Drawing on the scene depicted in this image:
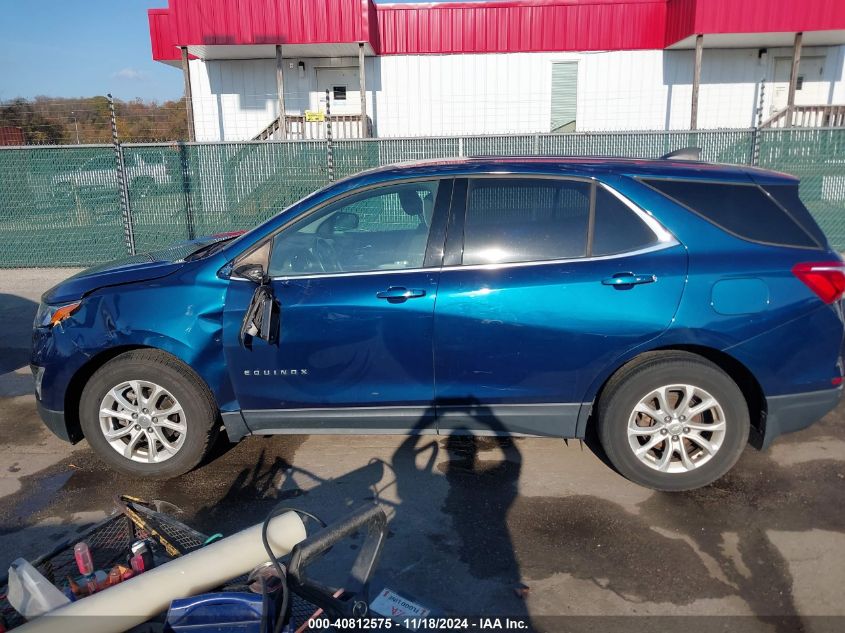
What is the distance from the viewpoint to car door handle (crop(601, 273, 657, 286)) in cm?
350

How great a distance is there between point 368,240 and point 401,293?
572mm

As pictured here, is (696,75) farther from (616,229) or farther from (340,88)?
(616,229)

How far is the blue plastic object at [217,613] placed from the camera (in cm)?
182

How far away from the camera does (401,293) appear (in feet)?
11.8

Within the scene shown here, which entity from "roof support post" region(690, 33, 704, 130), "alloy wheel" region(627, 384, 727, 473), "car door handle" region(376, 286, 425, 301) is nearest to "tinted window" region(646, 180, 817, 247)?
"alloy wheel" region(627, 384, 727, 473)

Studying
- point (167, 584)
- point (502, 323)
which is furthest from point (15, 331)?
point (167, 584)

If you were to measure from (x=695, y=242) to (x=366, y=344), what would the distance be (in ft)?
6.22

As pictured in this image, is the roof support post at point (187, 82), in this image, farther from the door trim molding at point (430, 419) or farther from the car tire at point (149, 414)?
the door trim molding at point (430, 419)

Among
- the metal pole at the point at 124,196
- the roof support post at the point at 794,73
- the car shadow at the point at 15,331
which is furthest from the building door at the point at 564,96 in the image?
the car shadow at the point at 15,331

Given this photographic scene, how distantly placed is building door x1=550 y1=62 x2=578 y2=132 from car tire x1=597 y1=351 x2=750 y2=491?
16060mm

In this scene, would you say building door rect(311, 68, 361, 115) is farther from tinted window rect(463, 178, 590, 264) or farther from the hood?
tinted window rect(463, 178, 590, 264)

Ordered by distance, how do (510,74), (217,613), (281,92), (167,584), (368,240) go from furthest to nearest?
1. (510,74)
2. (281,92)
3. (368,240)
4. (167,584)
5. (217,613)

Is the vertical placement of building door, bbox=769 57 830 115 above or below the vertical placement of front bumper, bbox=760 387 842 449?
above

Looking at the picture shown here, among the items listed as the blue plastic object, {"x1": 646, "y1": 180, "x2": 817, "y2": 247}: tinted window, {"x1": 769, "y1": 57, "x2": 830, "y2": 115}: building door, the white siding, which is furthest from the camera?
{"x1": 769, "y1": 57, "x2": 830, "y2": 115}: building door
